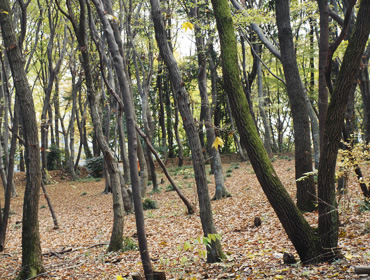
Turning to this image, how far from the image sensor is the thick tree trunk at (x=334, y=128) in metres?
3.95

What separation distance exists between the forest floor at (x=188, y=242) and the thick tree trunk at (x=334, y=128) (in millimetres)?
387

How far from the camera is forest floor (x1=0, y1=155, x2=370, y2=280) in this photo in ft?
15.7

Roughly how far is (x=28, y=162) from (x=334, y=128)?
454 cm

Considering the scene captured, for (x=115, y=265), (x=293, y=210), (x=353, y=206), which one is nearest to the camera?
(x=293, y=210)

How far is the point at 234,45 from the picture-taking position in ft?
15.5

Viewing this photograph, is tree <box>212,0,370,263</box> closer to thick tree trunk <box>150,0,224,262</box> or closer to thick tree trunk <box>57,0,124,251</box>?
thick tree trunk <box>150,0,224,262</box>

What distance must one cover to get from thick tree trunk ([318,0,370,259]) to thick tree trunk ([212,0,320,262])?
0.66ft

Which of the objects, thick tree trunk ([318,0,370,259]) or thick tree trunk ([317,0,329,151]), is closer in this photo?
thick tree trunk ([318,0,370,259])

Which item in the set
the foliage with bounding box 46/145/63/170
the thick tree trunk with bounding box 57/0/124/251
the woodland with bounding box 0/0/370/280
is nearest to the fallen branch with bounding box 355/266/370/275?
the woodland with bounding box 0/0/370/280

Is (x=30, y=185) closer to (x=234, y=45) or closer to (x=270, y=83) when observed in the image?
(x=234, y=45)

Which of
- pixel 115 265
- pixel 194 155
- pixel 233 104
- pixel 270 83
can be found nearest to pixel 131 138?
pixel 194 155

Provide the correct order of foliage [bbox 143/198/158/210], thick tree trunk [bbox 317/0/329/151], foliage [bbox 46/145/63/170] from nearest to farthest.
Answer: thick tree trunk [bbox 317/0/329/151] → foliage [bbox 143/198/158/210] → foliage [bbox 46/145/63/170]

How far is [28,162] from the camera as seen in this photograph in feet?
19.0

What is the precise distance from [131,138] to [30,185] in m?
2.15
